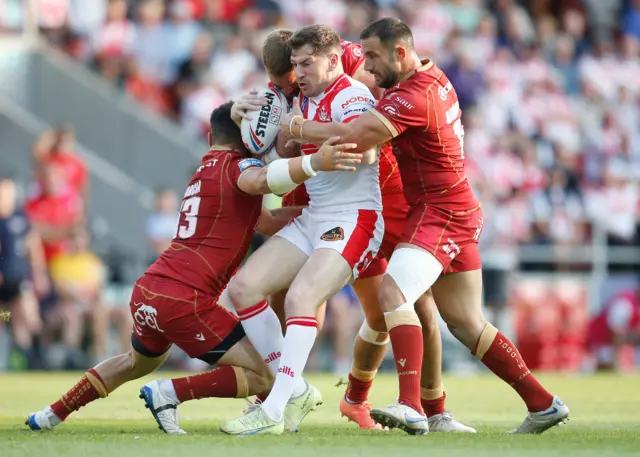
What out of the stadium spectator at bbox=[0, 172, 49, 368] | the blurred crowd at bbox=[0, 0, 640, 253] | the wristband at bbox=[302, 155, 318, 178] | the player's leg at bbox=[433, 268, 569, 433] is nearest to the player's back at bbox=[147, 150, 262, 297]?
the wristband at bbox=[302, 155, 318, 178]

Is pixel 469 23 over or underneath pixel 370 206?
over

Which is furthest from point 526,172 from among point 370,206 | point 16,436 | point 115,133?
point 16,436

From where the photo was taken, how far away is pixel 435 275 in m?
7.61

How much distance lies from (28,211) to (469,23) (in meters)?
9.02

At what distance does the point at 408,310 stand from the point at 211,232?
4.25ft

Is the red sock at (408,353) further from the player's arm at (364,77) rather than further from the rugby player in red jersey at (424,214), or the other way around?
the player's arm at (364,77)

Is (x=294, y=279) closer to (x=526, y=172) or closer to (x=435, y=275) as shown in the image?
(x=435, y=275)

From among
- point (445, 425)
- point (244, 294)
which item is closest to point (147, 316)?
point (244, 294)

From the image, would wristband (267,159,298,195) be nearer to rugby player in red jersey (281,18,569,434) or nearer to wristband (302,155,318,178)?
wristband (302,155,318,178)

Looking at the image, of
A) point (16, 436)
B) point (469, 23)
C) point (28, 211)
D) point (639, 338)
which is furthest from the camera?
point (469, 23)

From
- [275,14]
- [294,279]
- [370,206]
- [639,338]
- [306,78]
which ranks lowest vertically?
[639,338]

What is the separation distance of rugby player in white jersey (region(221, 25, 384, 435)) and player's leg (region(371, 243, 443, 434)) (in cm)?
35

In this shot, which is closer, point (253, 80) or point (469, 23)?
point (253, 80)

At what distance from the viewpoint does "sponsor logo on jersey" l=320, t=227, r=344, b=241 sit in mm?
7770
